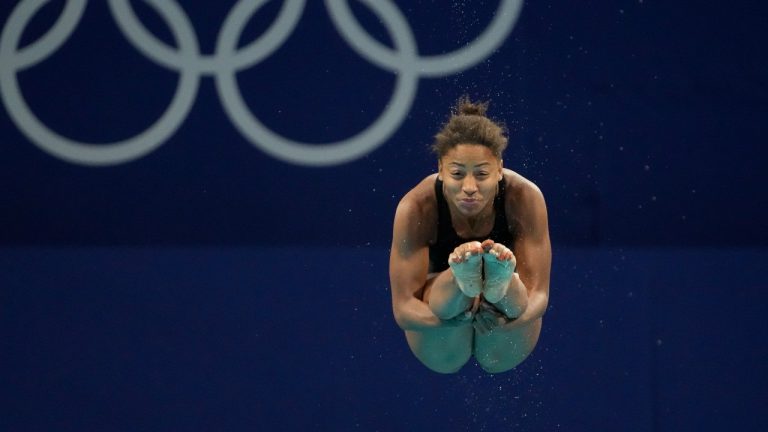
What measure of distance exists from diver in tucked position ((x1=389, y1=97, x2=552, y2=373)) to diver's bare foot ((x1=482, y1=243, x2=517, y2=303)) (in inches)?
0.9

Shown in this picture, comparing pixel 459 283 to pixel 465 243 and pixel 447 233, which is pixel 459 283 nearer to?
pixel 465 243

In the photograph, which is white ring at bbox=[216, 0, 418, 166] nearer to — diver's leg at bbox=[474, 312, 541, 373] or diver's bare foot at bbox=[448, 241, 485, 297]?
diver's leg at bbox=[474, 312, 541, 373]

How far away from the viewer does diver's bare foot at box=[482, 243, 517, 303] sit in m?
5.24

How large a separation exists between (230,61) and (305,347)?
1822mm

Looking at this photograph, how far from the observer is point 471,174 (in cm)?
573

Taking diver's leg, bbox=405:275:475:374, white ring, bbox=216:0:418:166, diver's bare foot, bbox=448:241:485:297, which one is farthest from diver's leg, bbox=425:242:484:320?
white ring, bbox=216:0:418:166

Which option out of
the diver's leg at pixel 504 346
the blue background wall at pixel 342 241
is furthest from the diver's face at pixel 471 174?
the blue background wall at pixel 342 241

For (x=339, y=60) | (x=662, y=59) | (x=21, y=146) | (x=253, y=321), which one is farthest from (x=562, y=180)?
(x=21, y=146)

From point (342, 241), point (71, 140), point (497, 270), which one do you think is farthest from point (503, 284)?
point (71, 140)

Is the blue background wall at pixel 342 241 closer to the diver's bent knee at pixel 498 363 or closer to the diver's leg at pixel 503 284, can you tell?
the diver's bent knee at pixel 498 363

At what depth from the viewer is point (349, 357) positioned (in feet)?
25.6

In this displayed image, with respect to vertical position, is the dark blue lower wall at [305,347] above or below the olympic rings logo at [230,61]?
below

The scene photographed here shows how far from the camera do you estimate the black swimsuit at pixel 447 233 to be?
20.4ft

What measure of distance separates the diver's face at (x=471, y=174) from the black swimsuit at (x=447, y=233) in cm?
40
